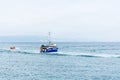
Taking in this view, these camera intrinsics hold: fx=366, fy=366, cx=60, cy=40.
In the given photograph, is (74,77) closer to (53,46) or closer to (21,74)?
(21,74)

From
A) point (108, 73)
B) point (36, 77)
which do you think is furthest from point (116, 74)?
point (36, 77)

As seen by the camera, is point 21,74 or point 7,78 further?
point 21,74

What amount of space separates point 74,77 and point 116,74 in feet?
25.9

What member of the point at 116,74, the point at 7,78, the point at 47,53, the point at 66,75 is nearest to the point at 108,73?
the point at 116,74

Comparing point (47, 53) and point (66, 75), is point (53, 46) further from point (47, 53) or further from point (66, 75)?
point (66, 75)

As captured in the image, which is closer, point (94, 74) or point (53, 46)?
point (94, 74)

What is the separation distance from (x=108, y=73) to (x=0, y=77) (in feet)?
61.0

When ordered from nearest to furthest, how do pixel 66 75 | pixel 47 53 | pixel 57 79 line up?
pixel 57 79 < pixel 66 75 < pixel 47 53

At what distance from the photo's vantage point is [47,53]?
424ft

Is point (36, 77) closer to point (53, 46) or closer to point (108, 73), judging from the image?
point (108, 73)

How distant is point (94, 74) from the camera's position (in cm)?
6197

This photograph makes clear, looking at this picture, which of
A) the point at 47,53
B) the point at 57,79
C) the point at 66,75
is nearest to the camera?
the point at 57,79

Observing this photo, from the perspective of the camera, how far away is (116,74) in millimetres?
61938

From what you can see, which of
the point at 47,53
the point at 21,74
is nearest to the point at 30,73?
the point at 21,74
